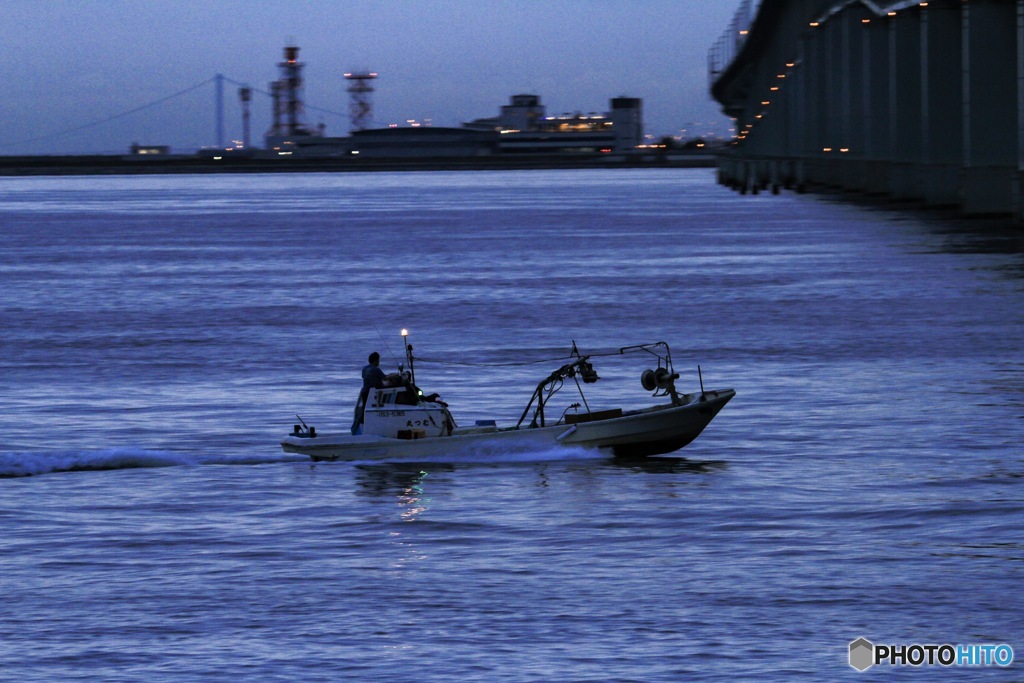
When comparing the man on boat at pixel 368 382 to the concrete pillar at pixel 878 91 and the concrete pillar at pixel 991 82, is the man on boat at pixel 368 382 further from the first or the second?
the concrete pillar at pixel 878 91

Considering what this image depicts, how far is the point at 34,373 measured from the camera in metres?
51.5

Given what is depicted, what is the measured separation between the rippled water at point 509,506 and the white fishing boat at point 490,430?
Result: 39cm

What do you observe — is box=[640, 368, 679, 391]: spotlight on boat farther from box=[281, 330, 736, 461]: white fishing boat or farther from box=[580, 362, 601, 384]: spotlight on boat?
box=[580, 362, 601, 384]: spotlight on boat

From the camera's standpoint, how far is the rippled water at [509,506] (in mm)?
20594

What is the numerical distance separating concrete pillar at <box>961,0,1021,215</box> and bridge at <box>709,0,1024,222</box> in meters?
0.06

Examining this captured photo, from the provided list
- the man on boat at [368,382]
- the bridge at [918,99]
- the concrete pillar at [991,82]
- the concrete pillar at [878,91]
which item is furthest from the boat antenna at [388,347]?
the concrete pillar at [878,91]

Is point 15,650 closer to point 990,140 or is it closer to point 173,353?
point 173,353

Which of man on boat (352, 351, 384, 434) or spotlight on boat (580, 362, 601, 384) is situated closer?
man on boat (352, 351, 384, 434)

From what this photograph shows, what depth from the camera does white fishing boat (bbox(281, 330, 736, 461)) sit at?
33906 millimetres

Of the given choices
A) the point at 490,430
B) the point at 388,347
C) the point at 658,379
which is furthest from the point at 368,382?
the point at 388,347

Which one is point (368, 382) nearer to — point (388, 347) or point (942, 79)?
point (388, 347)

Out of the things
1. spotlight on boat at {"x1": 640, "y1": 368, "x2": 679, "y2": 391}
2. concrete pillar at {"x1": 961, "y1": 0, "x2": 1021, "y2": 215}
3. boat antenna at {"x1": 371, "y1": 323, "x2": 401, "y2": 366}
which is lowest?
boat antenna at {"x1": 371, "y1": 323, "x2": 401, "y2": 366}

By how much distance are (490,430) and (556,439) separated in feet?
4.31

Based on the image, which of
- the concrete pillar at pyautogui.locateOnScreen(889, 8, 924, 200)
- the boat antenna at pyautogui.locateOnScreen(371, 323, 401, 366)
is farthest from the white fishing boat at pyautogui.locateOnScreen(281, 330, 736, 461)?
the concrete pillar at pyautogui.locateOnScreen(889, 8, 924, 200)
